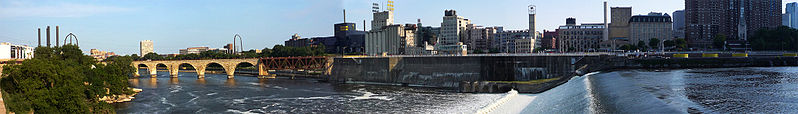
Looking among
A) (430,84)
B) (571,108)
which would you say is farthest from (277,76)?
(571,108)

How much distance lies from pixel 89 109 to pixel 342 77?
6322 cm

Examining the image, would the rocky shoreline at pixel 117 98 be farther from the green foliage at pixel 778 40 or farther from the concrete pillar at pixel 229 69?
the green foliage at pixel 778 40

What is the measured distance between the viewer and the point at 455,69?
87.8 metres

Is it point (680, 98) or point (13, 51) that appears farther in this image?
point (13, 51)

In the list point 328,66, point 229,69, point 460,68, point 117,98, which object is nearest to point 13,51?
point 229,69

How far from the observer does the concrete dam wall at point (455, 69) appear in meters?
77.8

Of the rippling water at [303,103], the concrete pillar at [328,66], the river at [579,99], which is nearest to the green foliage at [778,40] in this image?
the river at [579,99]

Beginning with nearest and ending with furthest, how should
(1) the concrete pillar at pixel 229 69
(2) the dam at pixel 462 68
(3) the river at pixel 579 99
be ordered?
(3) the river at pixel 579 99, (2) the dam at pixel 462 68, (1) the concrete pillar at pixel 229 69

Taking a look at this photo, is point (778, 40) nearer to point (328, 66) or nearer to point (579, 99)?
point (328, 66)

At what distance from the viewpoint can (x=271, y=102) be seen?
6297cm

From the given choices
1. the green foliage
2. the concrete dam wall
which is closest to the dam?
the concrete dam wall

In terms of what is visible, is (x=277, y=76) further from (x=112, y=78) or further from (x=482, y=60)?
(x=112, y=78)

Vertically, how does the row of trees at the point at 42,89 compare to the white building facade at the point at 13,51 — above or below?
below

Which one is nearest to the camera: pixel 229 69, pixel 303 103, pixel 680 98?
pixel 680 98
